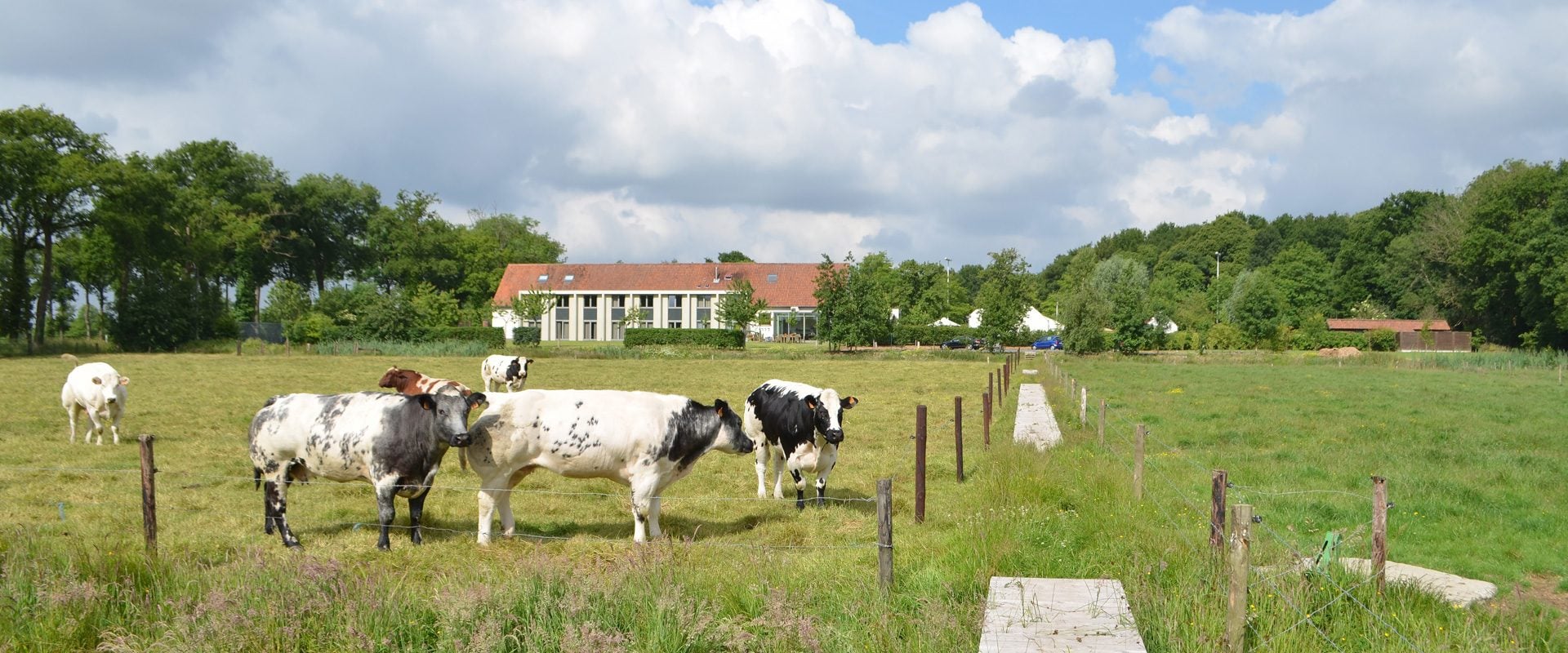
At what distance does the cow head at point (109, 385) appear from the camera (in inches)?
637

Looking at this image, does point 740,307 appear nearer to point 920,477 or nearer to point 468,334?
point 468,334

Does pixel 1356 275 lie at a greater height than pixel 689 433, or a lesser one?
greater

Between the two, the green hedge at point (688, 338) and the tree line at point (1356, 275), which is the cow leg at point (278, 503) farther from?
the tree line at point (1356, 275)

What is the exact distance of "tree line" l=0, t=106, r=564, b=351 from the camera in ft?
178

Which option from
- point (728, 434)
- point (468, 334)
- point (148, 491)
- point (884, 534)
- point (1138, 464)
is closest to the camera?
point (884, 534)

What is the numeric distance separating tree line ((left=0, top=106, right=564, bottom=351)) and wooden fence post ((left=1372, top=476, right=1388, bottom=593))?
203 feet

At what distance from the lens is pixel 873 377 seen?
37.6m

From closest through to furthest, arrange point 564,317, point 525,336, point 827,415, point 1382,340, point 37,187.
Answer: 1. point 827,415
2. point 37,187
3. point 525,336
4. point 1382,340
5. point 564,317

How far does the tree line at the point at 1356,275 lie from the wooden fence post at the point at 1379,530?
5848 cm

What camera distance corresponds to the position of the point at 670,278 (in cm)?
9069

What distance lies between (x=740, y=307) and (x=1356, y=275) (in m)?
72.0

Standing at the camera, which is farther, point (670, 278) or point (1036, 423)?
point (670, 278)

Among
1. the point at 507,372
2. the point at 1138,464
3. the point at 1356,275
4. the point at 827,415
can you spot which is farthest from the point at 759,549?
the point at 1356,275

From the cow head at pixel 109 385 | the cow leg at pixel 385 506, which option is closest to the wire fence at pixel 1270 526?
the cow leg at pixel 385 506
